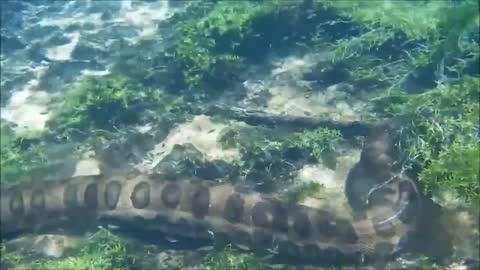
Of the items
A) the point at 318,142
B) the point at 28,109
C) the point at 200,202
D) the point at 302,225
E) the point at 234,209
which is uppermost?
the point at 28,109

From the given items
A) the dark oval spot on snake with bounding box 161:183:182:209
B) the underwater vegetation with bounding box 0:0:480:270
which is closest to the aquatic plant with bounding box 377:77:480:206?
the underwater vegetation with bounding box 0:0:480:270

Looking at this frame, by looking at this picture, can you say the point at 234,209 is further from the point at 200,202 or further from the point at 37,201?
the point at 37,201

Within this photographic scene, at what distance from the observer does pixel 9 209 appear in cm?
796

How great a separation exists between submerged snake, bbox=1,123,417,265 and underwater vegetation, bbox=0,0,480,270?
403 millimetres

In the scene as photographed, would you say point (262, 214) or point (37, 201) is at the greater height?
point (37, 201)

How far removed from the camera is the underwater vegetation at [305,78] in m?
6.95

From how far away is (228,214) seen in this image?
7027 millimetres

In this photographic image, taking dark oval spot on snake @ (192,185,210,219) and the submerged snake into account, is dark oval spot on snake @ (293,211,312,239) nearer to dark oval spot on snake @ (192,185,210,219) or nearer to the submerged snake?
the submerged snake

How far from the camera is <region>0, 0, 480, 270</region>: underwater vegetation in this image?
695 cm

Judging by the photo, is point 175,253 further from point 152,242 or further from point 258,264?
point 258,264

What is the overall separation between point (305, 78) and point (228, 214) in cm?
487

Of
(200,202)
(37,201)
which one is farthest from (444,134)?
(37,201)

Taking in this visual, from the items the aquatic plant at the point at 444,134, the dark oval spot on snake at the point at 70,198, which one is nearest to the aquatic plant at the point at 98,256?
the dark oval spot on snake at the point at 70,198

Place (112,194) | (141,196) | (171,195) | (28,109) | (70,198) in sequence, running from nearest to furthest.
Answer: (171,195)
(141,196)
(112,194)
(70,198)
(28,109)
